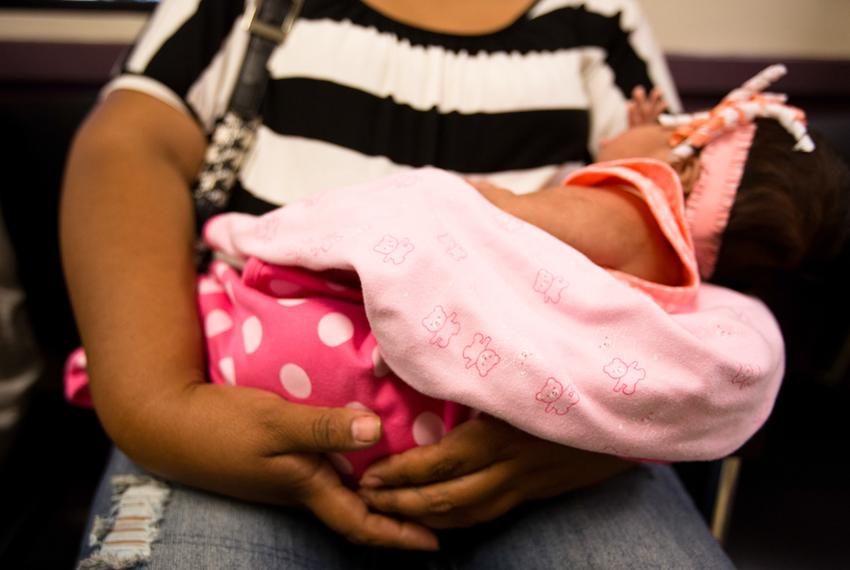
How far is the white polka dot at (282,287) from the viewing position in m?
0.62

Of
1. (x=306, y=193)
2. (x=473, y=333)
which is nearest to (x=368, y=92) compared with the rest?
(x=306, y=193)

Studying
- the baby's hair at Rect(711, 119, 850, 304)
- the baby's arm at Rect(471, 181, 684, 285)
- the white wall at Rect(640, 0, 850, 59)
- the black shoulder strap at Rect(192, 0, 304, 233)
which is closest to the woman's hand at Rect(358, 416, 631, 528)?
the baby's arm at Rect(471, 181, 684, 285)

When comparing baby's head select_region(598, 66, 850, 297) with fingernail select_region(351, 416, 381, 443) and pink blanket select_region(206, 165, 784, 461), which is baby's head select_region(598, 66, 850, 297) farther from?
fingernail select_region(351, 416, 381, 443)

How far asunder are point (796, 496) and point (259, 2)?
110cm

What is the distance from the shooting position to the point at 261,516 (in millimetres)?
656

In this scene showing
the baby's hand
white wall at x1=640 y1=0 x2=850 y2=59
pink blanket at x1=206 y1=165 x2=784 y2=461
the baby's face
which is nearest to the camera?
pink blanket at x1=206 y1=165 x2=784 y2=461

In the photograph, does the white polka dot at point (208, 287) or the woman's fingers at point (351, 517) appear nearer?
the woman's fingers at point (351, 517)

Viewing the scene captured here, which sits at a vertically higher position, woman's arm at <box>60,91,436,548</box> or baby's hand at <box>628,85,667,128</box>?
baby's hand at <box>628,85,667,128</box>

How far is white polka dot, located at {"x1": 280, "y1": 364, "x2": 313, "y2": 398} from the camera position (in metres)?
0.60

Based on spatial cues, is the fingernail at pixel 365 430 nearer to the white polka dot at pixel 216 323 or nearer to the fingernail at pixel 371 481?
the fingernail at pixel 371 481

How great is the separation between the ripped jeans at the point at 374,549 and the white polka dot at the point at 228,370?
13cm

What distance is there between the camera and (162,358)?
0.64 meters

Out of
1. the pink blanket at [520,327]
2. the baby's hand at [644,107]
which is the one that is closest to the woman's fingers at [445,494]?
the pink blanket at [520,327]

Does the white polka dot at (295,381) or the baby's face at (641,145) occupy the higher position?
the baby's face at (641,145)
